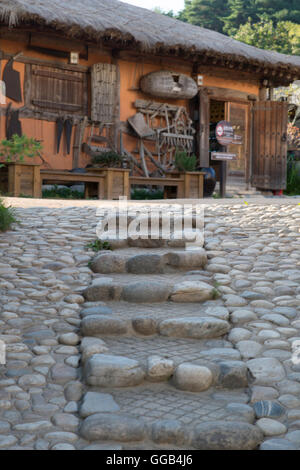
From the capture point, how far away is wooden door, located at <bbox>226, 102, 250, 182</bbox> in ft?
40.2

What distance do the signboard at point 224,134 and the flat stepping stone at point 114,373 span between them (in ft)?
25.4

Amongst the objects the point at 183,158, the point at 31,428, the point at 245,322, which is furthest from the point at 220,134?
the point at 31,428

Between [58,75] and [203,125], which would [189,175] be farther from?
[58,75]

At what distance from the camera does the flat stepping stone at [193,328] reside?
3.04m

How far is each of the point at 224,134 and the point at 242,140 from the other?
8.91 ft

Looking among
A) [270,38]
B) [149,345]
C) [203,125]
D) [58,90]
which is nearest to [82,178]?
[58,90]

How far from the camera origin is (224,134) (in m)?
9.92

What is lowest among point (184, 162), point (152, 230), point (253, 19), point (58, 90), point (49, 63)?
point (152, 230)

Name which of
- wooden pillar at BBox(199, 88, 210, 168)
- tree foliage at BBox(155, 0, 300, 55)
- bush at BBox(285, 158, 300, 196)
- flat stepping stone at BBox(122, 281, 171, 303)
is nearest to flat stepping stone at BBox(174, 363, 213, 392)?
flat stepping stone at BBox(122, 281, 171, 303)

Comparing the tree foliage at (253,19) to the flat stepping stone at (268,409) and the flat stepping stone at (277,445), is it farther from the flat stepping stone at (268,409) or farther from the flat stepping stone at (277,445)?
the flat stepping stone at (277,445)

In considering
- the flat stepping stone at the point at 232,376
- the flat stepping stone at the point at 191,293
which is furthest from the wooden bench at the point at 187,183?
the flat stepping stone at the point at 232,376

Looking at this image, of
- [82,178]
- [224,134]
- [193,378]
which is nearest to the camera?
[193,378]

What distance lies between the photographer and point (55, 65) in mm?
9758

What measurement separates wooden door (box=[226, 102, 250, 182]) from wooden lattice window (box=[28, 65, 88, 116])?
3.73 meters
